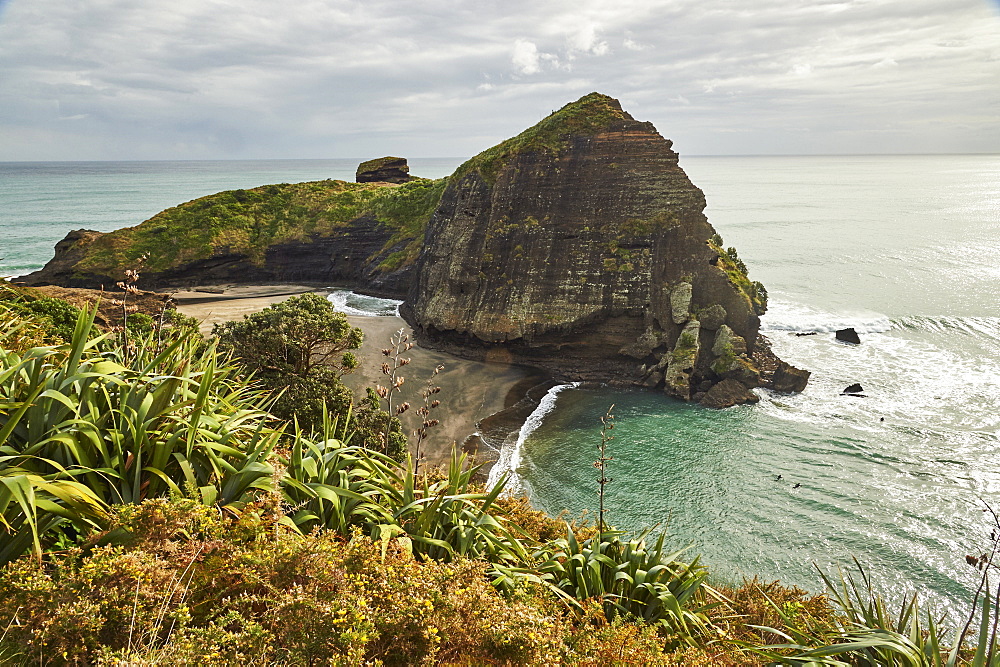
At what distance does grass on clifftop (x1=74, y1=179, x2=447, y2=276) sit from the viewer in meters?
57.1

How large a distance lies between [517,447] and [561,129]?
2645 centimetres

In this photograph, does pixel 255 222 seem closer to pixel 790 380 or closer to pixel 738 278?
pixel 738 278

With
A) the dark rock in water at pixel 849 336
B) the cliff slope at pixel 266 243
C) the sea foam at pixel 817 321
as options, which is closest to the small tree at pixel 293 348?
the cliff slope at pixel 266 243

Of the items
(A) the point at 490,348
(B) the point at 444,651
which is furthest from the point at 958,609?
(A) the point at 490,348

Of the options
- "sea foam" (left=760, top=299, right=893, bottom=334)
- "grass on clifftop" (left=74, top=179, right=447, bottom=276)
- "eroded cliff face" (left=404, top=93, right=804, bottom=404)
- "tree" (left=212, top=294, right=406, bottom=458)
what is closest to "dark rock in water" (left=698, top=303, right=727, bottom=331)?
"eroded cliff face" (left=404, top=93, right=804, bottom=404)

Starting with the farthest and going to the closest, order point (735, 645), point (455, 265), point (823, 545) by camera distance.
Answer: point (455, 265) → point (823, 545) → point (735, 645)

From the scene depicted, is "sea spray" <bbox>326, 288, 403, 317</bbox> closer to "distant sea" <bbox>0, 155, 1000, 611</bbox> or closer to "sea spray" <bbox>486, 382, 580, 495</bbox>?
"sea spray" <bbox>486, 382, 580, 495</bbox>

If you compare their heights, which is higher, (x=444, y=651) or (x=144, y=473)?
(x=144, y=473)

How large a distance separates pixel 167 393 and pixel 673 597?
244 inches

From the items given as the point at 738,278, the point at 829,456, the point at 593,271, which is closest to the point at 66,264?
the point at 593,271

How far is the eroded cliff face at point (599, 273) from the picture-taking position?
116 ft

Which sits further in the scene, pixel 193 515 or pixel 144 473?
pixel 144 473

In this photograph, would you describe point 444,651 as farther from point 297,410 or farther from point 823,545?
point 823,545

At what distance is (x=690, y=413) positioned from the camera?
3048 cm
